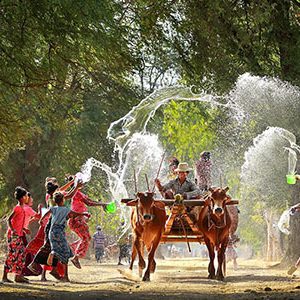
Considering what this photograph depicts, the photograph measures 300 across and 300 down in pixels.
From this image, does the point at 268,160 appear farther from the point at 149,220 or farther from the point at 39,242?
the point at 39,242

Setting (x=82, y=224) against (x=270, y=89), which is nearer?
(x=82, y=224)

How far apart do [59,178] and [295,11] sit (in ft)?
56.0

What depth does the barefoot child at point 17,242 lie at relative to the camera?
16.8 m

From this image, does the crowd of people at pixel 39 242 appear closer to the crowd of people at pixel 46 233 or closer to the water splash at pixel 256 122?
the crowd of people at pixel 46 233

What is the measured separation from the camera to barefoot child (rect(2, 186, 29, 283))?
1681cm

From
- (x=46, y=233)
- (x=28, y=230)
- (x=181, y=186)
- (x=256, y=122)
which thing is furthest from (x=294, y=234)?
(x=46, y=233)

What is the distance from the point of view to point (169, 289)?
49.7ft

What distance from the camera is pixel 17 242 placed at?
16969 mm

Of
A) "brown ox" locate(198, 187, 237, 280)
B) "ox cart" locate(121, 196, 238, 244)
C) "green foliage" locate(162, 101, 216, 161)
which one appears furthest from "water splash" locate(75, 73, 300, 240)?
"brown ox" locate(198, 187, 237, 280)

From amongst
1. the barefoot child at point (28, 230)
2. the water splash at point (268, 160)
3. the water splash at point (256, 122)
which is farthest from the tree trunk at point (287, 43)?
the barefoot child at point (28, 230)

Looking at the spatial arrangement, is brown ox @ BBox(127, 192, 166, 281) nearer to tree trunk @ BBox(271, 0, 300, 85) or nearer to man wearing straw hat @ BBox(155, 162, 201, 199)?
man wearing straw hat @ BBox(155, 162, 201, 199)

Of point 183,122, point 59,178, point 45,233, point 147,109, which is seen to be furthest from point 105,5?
point 183,122

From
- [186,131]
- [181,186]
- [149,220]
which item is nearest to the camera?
[149,220]

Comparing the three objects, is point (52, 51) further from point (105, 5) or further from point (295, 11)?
point (295, 11)
